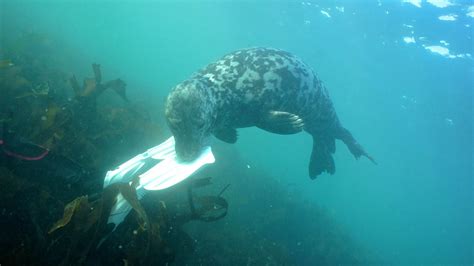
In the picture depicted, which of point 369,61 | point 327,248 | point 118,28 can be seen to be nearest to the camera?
point 327,248

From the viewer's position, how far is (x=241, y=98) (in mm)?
4887

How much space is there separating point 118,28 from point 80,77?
430 ft

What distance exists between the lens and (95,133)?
20.3ft

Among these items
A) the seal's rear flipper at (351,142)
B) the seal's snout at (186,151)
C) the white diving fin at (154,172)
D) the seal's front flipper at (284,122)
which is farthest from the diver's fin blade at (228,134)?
the seal's rear flipper at (351,142)

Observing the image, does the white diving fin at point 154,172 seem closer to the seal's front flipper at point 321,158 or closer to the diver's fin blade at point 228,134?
the diver's fin blade at point 228,134

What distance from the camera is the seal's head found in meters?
3.62

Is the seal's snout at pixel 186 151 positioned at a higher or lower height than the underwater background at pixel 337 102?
higher

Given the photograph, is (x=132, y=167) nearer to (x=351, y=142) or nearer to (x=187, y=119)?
(x=187, y=119)

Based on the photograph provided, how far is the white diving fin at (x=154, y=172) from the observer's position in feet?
10.0

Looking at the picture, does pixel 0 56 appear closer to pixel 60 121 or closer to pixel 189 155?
pixel 60 121

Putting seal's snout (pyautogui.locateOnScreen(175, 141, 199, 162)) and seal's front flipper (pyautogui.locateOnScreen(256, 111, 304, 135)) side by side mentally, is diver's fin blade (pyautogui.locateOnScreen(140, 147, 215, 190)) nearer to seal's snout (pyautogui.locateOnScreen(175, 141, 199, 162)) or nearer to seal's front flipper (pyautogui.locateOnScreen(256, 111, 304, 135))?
seal's snout (pyautogui.locateOnScreen(175, 141, 199, 162))

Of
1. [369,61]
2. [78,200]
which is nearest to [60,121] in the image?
[78,200]

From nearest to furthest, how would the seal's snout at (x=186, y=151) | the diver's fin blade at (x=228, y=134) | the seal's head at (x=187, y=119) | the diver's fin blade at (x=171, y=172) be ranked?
the diver's fin blade at (x=171, y=172), the seal's snout at (x=186, y=151), the seal's head at (x=187, y=119), the diver's fin blade at (x=228, y=134)

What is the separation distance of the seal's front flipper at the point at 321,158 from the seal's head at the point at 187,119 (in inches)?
175
